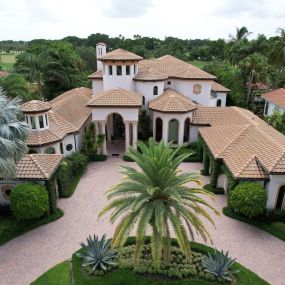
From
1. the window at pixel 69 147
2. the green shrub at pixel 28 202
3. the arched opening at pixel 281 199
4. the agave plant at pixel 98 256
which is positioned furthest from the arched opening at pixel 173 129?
the agave plant at pixel 98 256

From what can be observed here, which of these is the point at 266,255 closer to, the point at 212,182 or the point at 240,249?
the point at 240,249

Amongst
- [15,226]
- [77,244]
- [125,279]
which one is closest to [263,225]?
[125,279]

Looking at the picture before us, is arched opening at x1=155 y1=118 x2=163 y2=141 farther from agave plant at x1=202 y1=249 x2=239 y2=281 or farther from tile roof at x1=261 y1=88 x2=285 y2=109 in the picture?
agave plant at x1=202 y1=249 x2=239 y2=281

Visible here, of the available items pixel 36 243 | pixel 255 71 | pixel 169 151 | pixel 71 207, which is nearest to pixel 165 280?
pixel 169 151

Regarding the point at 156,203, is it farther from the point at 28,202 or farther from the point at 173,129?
the point at 173,129

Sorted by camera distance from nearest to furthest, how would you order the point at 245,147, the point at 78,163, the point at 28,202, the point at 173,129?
the point at 28,202, the point at 245,147, the point at 78,163, the point at 173,129

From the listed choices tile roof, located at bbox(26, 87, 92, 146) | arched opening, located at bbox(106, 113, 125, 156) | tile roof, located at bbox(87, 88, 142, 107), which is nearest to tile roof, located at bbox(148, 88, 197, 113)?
tile roof, located at bbox(87, 88, 142, 107)
